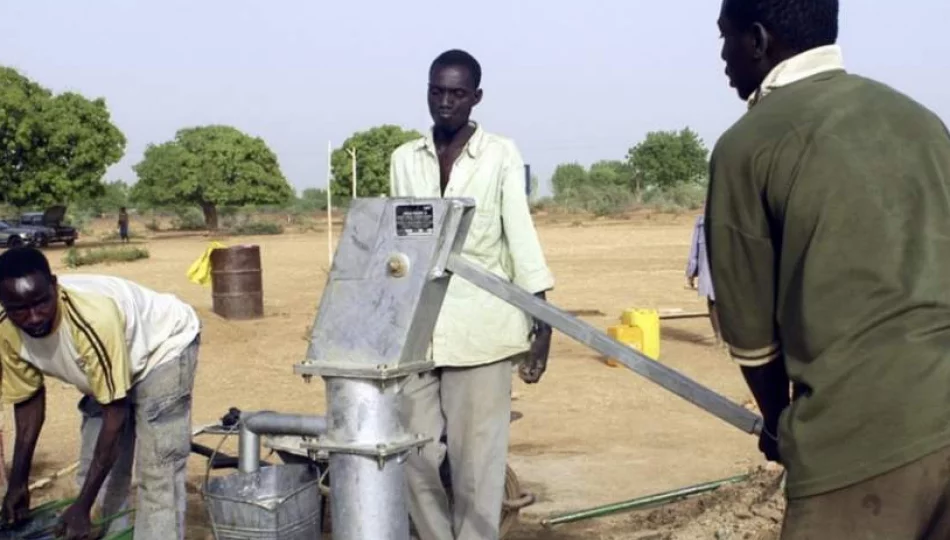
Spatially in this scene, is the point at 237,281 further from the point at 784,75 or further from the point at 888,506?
the point at 888,506

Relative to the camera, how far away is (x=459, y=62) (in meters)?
4.14

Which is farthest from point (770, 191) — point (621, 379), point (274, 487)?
point (621, 379)

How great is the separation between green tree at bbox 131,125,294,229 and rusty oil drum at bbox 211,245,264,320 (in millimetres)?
40064

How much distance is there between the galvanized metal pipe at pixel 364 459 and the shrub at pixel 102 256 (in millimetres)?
27120

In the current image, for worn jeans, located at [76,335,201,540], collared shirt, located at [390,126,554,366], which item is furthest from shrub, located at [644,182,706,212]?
collared shirt, located at [390,126,554,366]

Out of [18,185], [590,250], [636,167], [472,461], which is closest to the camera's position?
[472,461]

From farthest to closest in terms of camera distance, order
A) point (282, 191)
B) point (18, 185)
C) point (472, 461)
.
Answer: point (282, 191)
point (18, 185)
point (472, 461)

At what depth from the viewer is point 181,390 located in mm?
4750

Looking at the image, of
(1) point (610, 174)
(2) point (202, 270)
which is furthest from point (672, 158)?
(2) point (202, 270)

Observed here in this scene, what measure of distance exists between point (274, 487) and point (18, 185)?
37.2m

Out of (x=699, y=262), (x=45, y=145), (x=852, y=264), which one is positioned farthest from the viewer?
(x=45, y=145)

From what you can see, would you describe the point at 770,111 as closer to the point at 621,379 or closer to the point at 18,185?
the point at 621,379

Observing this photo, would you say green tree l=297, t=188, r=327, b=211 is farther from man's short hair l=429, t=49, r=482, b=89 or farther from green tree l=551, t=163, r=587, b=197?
man's short hair l=429, t=49, r=482, b=89

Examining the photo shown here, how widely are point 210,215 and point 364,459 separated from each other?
53878mm
